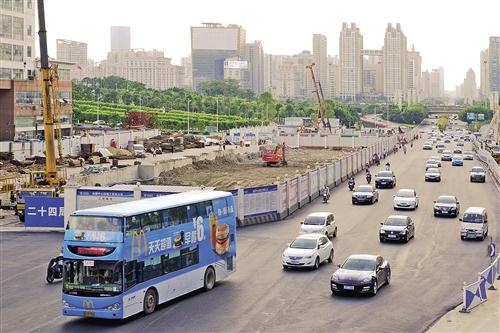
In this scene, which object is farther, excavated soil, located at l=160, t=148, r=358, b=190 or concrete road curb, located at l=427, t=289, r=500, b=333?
excavated soil, located at l=160, t=148, r=358, b=190

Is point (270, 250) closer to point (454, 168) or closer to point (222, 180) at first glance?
point (222, 180)

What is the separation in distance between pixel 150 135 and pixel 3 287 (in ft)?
293

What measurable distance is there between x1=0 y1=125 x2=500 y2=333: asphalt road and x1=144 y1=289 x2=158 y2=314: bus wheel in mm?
223

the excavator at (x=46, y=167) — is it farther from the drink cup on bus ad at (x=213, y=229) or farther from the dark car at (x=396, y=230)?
the drink cup on bus ad at (x=213, y=229)

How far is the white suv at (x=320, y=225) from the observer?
1414 inches

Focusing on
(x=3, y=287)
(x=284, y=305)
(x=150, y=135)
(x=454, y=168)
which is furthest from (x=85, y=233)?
(x=150, y=135)

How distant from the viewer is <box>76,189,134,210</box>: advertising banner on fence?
38.6m

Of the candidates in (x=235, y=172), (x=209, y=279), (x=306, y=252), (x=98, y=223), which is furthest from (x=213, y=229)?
(x=235, y=172)

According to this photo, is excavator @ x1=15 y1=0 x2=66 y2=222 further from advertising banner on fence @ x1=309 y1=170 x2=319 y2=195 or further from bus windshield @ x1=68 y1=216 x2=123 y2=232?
bus windshield @ x1=68 y1=216 x2=123 y2=232

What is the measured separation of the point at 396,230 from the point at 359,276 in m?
10.8

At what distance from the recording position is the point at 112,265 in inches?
828

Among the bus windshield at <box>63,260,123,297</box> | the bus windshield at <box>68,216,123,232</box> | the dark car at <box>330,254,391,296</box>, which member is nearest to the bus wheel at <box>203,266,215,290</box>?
the dark car at <box>330,254,391,296</box>

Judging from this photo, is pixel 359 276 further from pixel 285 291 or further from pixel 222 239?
pixel 222 239

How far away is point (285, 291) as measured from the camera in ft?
85.5
